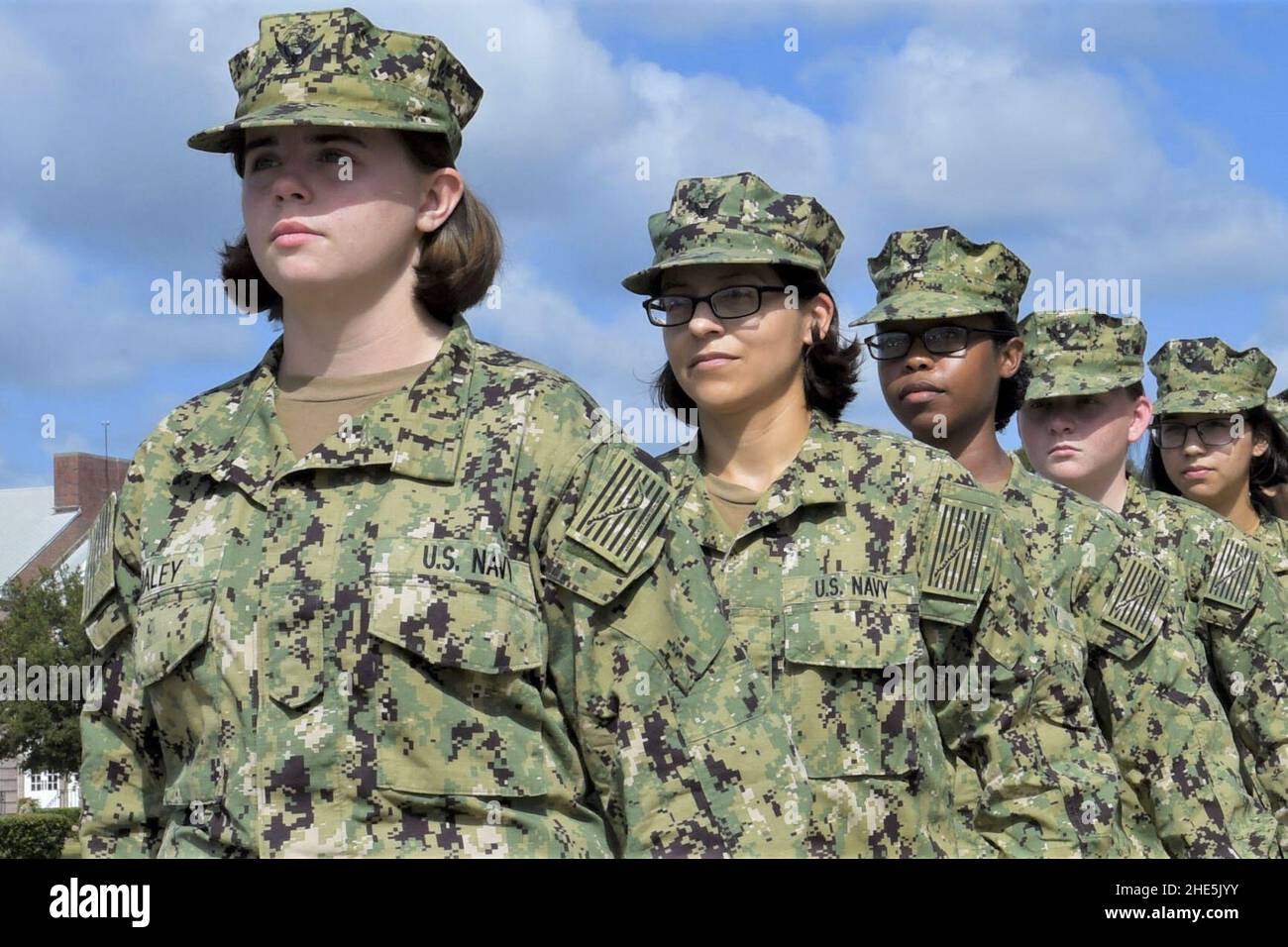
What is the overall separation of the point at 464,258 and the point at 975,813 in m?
3.23

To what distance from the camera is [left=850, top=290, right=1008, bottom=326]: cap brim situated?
7.84 metres

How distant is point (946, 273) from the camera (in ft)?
27.2

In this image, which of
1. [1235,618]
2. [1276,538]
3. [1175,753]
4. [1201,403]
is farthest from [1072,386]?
[1276,538]

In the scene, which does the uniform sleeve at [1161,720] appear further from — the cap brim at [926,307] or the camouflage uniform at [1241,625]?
the camouflage uniform at [1241,625]

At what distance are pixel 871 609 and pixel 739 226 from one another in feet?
4.93

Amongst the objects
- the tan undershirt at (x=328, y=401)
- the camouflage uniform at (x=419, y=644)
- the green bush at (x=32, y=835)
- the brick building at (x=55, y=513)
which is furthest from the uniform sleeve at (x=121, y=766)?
the brick building at (x=55, y=513)

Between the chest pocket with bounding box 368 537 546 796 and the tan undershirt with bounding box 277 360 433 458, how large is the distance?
428mm

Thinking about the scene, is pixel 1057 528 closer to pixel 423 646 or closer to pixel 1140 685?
pixel 1140 685

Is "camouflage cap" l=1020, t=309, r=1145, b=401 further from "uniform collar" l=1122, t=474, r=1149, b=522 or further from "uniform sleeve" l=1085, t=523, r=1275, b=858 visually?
"uniform sleeve" l=1085, t=523, r=1275, b=858

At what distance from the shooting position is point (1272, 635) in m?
10.8

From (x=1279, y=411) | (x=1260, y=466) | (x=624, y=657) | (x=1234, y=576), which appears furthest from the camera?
(x=1279, y=411)

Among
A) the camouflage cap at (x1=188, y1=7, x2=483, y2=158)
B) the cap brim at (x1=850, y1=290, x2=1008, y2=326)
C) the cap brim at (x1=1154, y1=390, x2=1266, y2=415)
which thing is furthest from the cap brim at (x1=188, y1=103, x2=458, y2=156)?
the cap brim at (x1=1154, y1=390, x2=1266, y2=415)

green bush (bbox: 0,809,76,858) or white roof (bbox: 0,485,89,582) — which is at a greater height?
white roof (bbox: 0,485,89,582)
